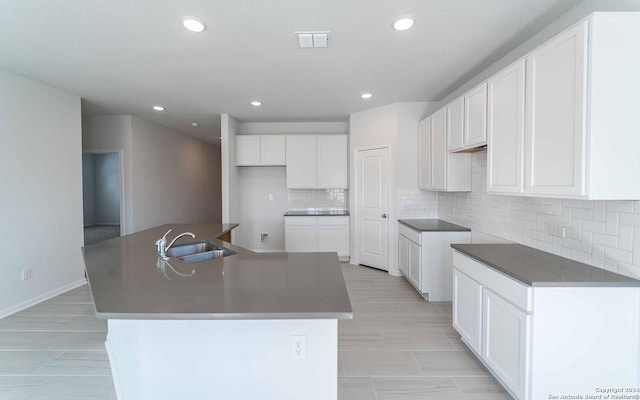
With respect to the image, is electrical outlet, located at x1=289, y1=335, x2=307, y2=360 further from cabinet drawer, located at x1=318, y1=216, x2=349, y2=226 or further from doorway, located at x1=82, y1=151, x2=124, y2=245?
doorway, located at x1=82, y1=151, x2=124, y2=245

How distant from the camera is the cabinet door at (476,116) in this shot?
2494mm

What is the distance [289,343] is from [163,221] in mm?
5620

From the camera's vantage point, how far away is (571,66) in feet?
5.32

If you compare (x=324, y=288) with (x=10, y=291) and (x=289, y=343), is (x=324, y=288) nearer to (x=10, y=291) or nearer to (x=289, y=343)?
(x=289, y=343)

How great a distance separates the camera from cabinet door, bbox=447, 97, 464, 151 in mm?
2928

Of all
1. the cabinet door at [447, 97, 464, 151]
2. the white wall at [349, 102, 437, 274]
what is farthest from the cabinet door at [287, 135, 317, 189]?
the cabinet door at [447, 97, 464, 151]

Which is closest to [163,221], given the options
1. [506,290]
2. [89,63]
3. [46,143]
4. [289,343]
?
[46,143]

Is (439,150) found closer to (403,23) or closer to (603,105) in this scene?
(403,23)

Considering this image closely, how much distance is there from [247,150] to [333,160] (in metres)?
1.62

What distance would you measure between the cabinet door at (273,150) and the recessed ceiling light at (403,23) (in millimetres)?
3340

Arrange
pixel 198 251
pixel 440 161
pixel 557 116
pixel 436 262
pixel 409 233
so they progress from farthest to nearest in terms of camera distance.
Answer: pixel 409 233, pixel 440 161, pixel 436 262, pixel 198 251, pixel 557 116

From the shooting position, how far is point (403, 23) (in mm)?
2162

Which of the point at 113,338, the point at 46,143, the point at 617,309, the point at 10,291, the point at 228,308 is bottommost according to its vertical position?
the point at 10,291

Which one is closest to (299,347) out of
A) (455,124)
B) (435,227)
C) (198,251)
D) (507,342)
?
(507,342)
